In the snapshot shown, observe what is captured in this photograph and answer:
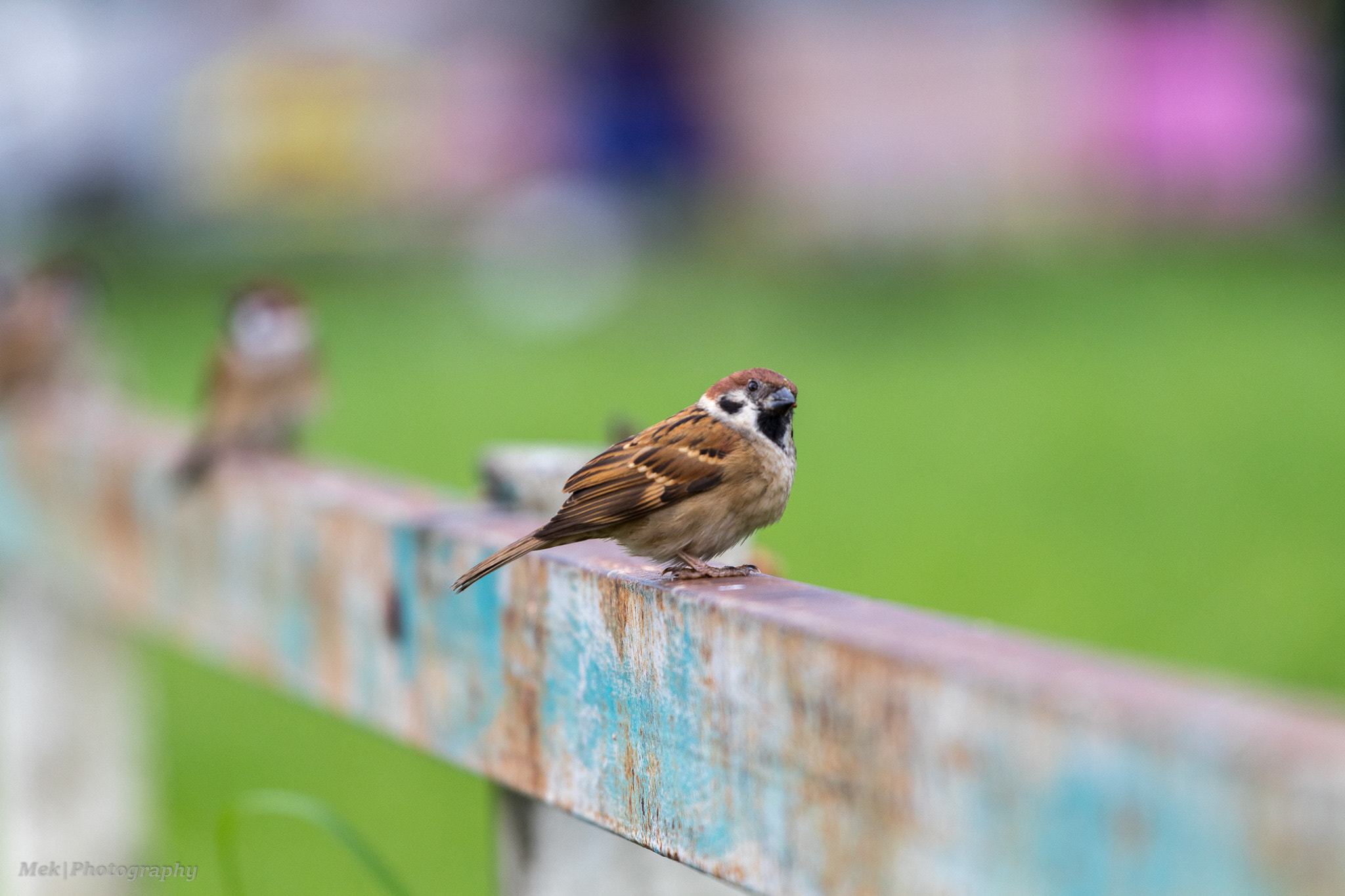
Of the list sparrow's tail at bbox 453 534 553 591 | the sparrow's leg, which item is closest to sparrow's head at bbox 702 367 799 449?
the sparrow's leg

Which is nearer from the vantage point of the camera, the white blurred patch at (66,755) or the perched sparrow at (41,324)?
the white blurred patch at (66,755)

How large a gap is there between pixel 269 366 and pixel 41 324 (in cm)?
85

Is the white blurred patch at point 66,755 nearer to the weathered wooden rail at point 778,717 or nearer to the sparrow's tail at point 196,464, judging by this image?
Result: the sparrow's tail at point 196,464

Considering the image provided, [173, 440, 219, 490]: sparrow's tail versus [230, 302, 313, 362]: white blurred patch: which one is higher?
[173, 440, 219, 490]: sparrow's tail

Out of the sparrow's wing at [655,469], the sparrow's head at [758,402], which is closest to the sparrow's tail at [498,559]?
the sparrow's wing at [655,469]

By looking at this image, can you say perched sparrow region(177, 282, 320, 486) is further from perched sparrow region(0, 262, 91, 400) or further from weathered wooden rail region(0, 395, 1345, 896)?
weathered wooden rail region(0, 395, 1345, 896)

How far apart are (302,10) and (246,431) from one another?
19.5 m

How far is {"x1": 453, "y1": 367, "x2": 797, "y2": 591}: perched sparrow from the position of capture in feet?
8.43

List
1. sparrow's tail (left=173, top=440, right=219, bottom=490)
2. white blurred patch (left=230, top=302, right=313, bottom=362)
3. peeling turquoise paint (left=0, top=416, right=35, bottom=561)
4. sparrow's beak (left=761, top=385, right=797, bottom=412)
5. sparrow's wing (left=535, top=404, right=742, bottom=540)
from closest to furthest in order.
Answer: sparrow's wing (left=535, top=404, right=742, bottom=540) → sparrow's beak (left=761, top=385, right=797, bottom=412) → sparrow's tail (left=173, top=440, right=219, bottom=490) → peeling turquoise paint (left=0, top=416, right=35, bottom=561) → white blurred patch (left=230, top=302, right=313, bottom=362)

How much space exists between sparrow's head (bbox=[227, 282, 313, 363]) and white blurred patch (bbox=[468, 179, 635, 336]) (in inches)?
336

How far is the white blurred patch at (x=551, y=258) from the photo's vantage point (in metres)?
15.6

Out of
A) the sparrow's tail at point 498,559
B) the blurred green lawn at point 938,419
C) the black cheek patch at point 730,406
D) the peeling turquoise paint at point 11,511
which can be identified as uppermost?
the black cheek patch at point 730,406

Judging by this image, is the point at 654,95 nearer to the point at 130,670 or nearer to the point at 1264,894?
the point at 130,670

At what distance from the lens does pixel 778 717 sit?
4.97ft
